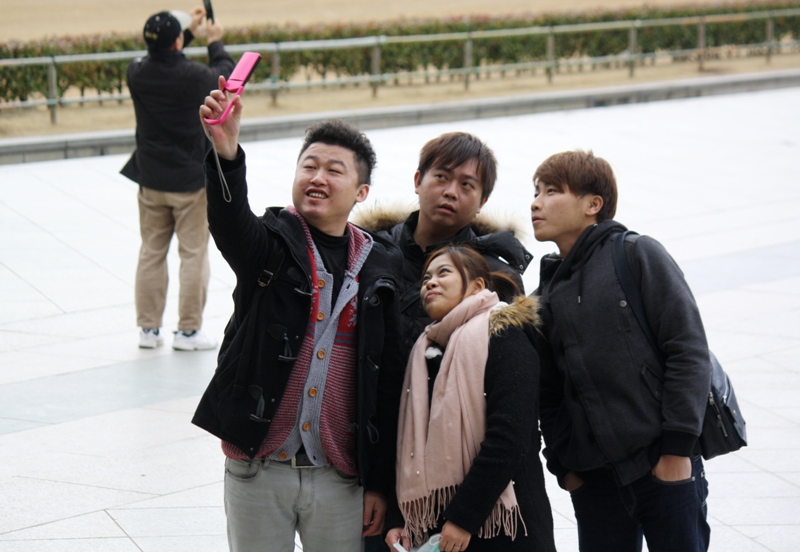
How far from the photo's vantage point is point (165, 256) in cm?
604

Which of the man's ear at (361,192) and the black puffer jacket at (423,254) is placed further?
the black puffer jacket at (423,254)

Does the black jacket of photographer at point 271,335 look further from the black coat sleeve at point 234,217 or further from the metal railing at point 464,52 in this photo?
the metal railing at point 464,52

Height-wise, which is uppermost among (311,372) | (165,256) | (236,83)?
(236,83)

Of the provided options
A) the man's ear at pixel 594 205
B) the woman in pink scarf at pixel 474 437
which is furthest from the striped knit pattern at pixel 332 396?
the man's ear at pixel 594 205

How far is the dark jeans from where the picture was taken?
2.66 metres

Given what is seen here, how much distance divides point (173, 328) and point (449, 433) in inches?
168

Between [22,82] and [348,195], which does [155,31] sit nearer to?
[348,195]

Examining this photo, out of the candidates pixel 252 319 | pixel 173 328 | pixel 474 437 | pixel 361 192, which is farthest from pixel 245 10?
pixel 474 437

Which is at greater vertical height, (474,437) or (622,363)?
(622,363)

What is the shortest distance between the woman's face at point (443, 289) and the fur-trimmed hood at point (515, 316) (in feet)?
0.37

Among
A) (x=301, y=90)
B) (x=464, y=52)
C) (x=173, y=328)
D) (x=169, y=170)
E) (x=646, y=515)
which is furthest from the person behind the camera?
(x=464, y=52)

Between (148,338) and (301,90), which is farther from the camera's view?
(301,90)

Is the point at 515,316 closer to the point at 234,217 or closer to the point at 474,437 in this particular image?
the point at 474,437

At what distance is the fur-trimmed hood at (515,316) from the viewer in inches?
98.3
